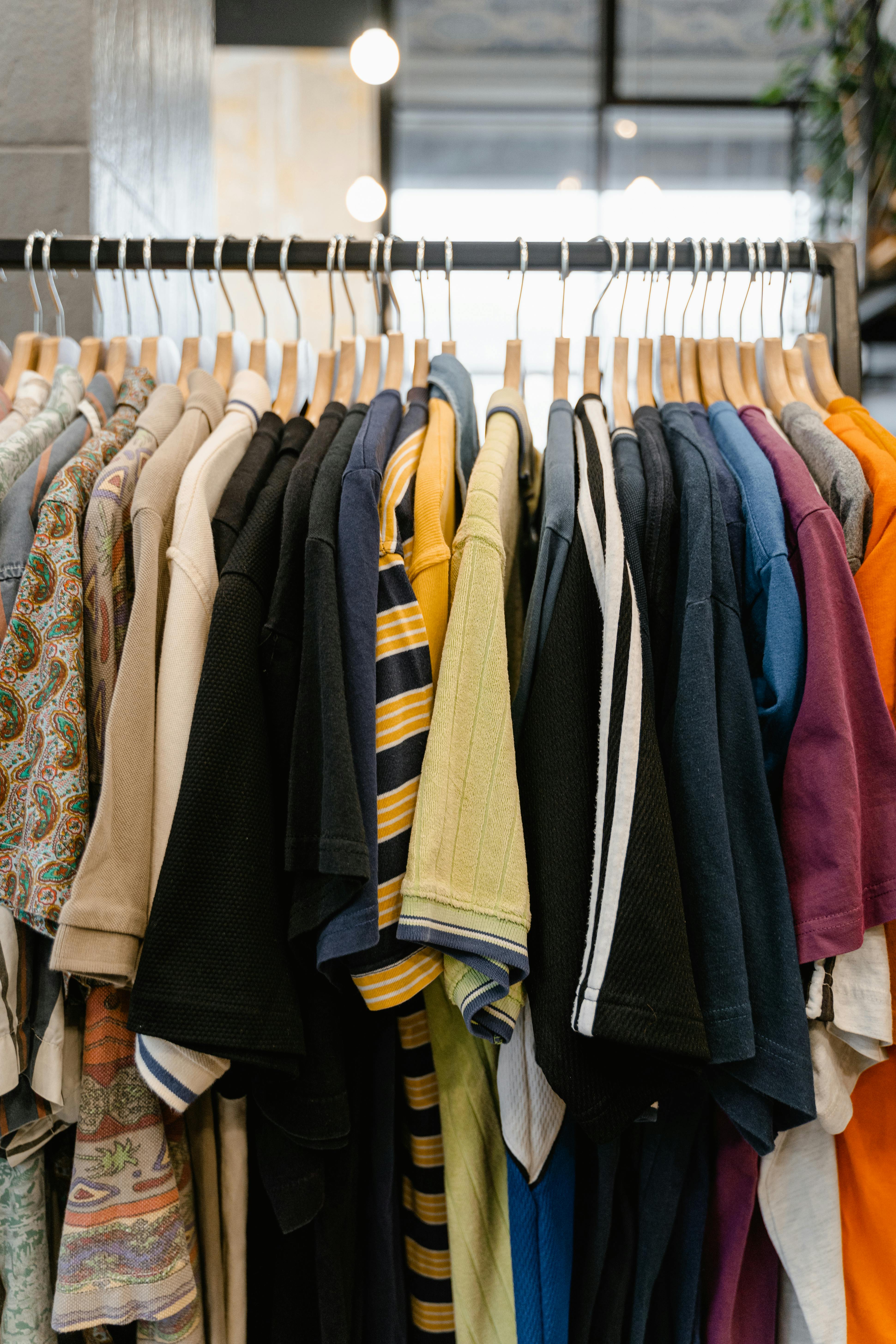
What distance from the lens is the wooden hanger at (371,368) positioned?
86 centimetres

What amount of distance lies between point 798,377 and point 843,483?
239mm

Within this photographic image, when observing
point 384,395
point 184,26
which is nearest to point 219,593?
point 384,395

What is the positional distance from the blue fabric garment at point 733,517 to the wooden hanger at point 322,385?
15.5 inches

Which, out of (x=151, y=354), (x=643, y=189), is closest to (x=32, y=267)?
(x=151, y=354)

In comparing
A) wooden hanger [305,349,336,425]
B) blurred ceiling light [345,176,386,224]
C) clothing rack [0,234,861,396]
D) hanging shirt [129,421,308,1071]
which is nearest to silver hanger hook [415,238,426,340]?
clothing rack [0,234,861,396]

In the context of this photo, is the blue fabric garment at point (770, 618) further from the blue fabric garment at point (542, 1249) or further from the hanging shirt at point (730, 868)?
the blue fabric garment at point (542, 1249)

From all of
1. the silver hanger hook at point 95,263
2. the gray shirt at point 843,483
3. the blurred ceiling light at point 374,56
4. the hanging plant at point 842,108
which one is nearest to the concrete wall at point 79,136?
the silver hanger hook at point 95,263

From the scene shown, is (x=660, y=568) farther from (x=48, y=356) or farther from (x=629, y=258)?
(x=48, y=356)

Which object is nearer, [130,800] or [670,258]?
[130,800]

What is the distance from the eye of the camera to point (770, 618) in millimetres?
638

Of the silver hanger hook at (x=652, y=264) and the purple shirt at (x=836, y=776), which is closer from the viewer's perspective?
the purple shirt at (x=836, y=776)

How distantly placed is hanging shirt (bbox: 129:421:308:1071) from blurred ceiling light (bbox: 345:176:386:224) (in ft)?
9.51

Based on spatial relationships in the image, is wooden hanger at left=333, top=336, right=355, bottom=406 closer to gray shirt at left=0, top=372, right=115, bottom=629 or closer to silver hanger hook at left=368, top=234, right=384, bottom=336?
silver hanger hook at left=368, top=234, right=384, bottom=336

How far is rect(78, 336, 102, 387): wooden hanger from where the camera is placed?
0.91 m
